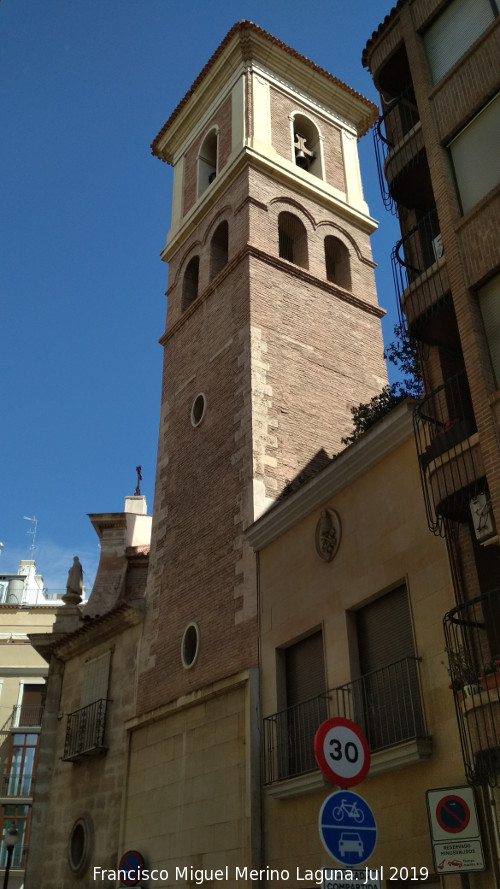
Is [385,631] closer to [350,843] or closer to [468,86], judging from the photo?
[350,843]

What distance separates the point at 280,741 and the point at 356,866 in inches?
213

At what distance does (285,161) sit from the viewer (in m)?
20.3

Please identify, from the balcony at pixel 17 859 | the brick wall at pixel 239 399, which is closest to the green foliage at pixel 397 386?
the brick wall at pixel 239 399

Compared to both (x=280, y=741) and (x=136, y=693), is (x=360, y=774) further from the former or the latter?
(x=136, y=693)

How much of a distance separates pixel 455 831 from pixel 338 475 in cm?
484

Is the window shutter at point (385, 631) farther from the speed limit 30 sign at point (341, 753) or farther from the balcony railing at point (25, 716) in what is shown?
the balcony railing at point (25, 716)

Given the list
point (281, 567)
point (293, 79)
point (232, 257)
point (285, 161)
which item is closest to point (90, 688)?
point (281, 567)

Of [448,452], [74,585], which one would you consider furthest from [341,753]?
[74,585]

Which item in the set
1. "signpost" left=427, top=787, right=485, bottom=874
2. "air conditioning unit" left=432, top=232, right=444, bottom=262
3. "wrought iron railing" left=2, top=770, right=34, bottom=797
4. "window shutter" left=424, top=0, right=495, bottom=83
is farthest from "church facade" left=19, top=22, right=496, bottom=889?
"wrought iron railing" left=2, top=770, right=34, bottom=797

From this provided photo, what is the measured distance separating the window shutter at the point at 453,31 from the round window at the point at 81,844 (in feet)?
44.9

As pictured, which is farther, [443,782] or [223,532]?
[223,532]

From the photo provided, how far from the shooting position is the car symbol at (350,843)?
576 centimetres

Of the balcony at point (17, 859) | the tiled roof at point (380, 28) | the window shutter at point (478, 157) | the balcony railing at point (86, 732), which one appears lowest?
the balcony at point (17, 859)

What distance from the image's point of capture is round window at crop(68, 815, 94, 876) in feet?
49.3
